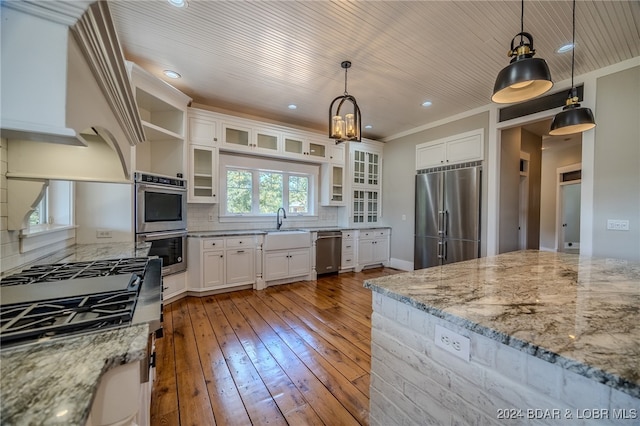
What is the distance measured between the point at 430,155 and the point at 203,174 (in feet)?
12.4

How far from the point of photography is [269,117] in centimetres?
440

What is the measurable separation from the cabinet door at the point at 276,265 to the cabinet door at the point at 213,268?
0.64m

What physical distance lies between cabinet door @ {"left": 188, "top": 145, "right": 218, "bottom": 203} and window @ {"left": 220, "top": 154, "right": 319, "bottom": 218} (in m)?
0.33

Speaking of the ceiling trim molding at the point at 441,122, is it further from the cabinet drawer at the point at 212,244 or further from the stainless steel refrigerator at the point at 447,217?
the cabinet drawer at the point at 212,244

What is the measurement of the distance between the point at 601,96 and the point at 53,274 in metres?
5.03

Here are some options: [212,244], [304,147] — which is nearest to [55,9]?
[212,244]

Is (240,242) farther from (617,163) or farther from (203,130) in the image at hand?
(617,163)

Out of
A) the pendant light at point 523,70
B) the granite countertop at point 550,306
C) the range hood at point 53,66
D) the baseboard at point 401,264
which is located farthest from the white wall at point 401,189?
the range hood at point 53,66

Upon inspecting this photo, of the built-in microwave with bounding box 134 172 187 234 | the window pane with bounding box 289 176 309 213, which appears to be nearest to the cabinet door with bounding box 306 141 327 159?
the window pane with bounding box 289 176 309 213

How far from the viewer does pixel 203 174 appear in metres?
3.62

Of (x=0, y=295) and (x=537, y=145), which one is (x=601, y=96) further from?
(x=0, y=295)

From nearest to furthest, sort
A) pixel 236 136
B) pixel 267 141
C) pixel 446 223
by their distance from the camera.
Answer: pixel 236 136 < pixel 267 141 < pixel 446 223

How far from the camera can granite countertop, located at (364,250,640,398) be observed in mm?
634

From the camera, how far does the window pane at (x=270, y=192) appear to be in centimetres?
443
